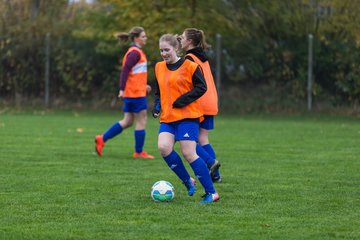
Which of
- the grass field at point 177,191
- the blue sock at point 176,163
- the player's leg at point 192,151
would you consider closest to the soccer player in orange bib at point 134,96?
the grass field at point 177,191

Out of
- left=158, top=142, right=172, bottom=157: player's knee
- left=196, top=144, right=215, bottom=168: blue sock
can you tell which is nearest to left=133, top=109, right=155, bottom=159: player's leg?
left=196, top=144, right=215, bottom=168: blue sock

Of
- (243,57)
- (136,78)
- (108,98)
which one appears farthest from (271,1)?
(136,78)

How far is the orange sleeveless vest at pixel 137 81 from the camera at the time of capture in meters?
12.4

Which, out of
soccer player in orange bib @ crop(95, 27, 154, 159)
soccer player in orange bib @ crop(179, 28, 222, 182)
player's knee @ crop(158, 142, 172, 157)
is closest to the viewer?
player's knee @ crop(158, 142, 172, 157)

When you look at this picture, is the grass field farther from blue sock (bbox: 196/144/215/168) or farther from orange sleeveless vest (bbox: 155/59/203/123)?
orange sleeveless vest (bbox: 155/59/203/123)

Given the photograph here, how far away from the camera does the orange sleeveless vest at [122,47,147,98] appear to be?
489 inches

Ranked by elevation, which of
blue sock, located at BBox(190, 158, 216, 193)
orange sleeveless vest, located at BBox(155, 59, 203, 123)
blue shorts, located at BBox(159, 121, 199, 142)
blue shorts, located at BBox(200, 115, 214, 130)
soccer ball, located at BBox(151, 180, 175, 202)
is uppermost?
orange sleeveless vest, located at BBox(155, 59, 203, 123)

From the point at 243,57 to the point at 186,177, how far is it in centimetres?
1696

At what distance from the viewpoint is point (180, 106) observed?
25.8 ft

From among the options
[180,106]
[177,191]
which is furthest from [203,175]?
[177,191]

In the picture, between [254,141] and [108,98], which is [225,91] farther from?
[254,141]

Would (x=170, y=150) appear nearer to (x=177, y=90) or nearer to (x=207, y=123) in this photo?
(x=177, y=90)

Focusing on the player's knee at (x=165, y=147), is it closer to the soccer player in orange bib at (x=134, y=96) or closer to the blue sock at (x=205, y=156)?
the blue sock at (x=205, y=156)

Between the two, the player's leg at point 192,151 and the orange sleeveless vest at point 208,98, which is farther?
the orange sleeveless vest at point 208,98
